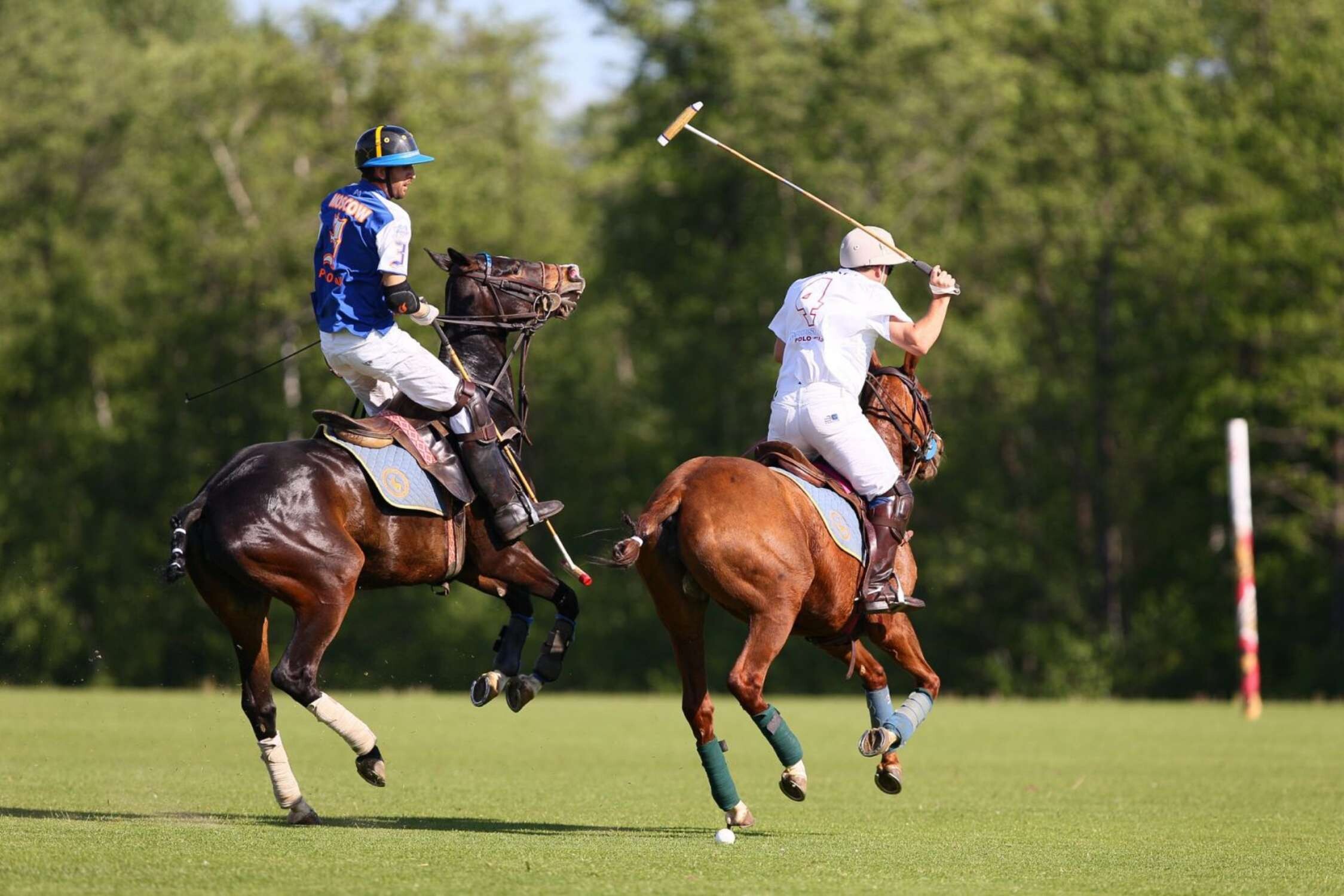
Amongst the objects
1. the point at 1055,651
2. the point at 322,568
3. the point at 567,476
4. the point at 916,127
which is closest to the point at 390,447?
the point at 322,568

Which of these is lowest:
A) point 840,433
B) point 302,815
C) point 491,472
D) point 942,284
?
point 302,815

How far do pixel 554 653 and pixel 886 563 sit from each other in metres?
1.77

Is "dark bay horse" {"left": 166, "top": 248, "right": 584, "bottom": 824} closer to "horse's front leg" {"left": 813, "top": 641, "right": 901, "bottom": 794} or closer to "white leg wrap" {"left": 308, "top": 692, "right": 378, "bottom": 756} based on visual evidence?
"white leg wrap" {"left": 308, "top": 692, "right": 378, "bottom": 756}

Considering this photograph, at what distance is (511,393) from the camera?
10352 mm

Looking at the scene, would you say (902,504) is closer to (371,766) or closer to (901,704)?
(901,704)

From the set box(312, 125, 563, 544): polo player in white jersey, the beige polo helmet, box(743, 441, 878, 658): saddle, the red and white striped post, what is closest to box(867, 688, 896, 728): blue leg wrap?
box(743, 441, 878, 658): saddle

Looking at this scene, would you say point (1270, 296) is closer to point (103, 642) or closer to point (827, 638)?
point (103, 642)

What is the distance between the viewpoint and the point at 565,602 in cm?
1018

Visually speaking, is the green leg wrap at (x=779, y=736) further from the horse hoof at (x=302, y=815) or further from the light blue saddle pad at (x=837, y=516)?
the horse hoof at (x=302, y=815)

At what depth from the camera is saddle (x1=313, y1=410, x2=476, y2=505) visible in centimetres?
958

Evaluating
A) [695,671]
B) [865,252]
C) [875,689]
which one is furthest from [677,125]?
[875,689]

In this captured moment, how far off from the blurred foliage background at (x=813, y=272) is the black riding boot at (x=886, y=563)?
24.7 metres

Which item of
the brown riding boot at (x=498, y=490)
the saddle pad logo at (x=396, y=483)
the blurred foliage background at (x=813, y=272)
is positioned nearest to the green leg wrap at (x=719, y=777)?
the brown riding boot at (x=498, y=490)

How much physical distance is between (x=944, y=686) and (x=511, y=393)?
27237 mm
